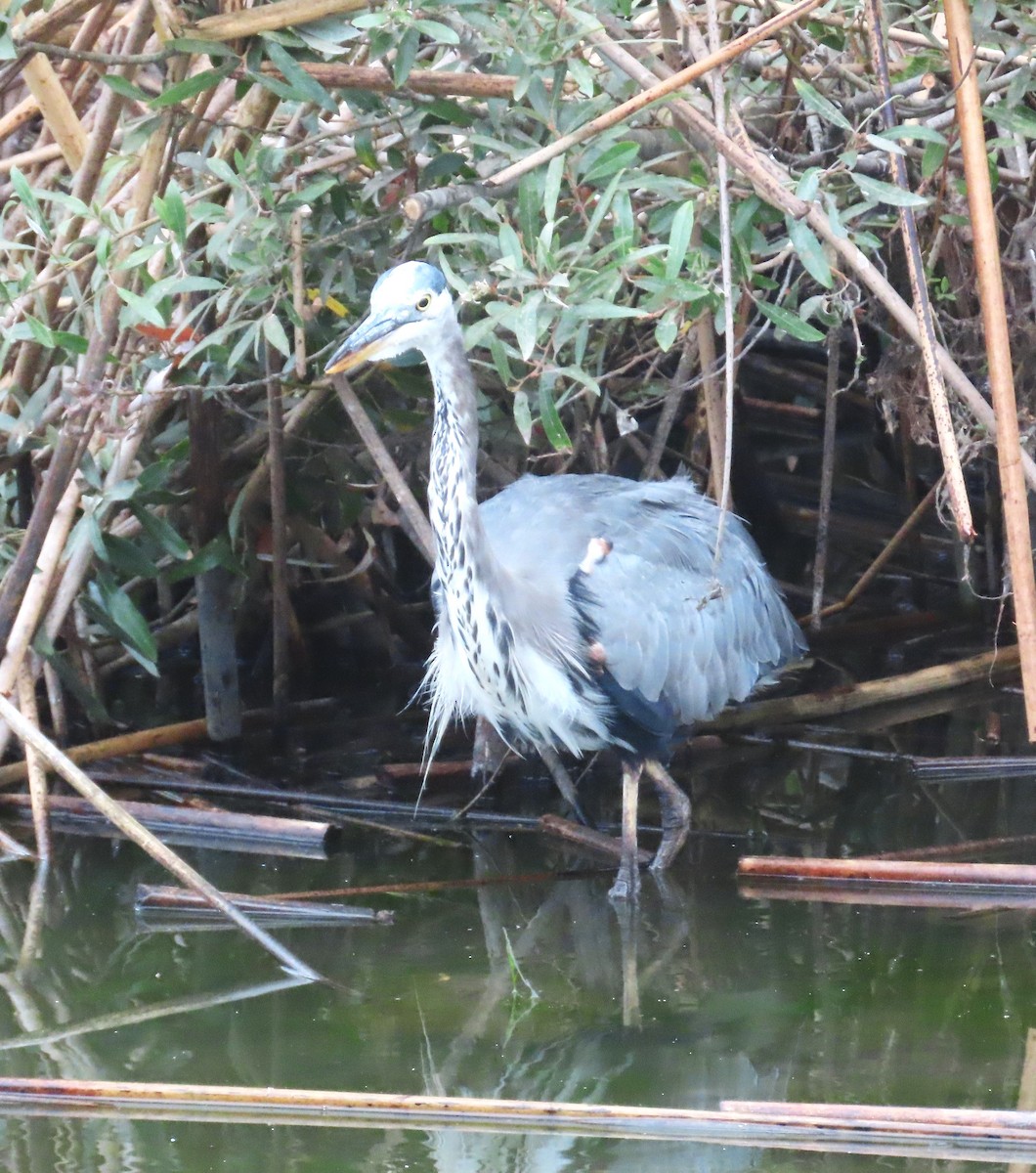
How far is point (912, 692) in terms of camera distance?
4934mm

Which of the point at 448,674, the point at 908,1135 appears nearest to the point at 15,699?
the point at 448,674

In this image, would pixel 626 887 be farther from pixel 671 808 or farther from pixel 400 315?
pixel 400 315

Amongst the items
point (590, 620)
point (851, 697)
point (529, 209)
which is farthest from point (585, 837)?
point (529, 209)

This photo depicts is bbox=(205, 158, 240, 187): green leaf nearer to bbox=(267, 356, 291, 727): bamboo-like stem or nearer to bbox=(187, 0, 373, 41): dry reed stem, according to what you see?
bbox=(187, 0, 373, 41): dry reed stem

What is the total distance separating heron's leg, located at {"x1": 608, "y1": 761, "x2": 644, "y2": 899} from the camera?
3.71 meters

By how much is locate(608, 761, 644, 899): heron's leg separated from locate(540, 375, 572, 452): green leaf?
1.12 metres

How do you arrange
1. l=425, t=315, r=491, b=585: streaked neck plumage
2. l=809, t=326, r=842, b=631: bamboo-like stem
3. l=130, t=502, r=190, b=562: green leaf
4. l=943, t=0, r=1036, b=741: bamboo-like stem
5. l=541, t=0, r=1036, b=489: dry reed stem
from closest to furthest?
l=943, t=0, r=1036, b=741: bamboo-like stem
l=541, t=0, r=1036, b=489: dry reed stem
l=425, t=315, r=491, b=585: streaked neck plumage
l=130, t=502, r=190, b=562: green leaf
l=809, t=326, r=842, b=631: bamboo-like stem

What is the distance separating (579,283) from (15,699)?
2018 mm

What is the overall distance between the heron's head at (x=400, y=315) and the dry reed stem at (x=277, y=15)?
532mm

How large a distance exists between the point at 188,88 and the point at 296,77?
0.74 ft

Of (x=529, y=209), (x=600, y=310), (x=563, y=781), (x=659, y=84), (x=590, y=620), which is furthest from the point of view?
(x=563, y=781)

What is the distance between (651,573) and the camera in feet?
13.0

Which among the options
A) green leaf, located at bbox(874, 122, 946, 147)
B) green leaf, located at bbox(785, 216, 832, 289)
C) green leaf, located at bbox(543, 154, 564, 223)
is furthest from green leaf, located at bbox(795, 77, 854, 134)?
green leaf, located at bbox(543, 154, 564, 223)

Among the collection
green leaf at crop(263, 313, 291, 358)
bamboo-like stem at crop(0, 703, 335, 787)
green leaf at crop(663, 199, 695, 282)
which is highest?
green leaf at crop(663, 199, 695, 282)
